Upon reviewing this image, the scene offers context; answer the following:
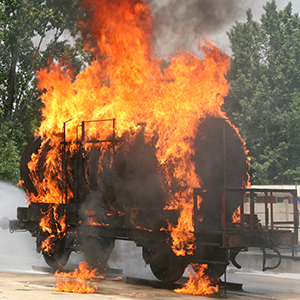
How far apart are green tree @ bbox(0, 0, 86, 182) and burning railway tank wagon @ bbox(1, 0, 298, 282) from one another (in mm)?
13229

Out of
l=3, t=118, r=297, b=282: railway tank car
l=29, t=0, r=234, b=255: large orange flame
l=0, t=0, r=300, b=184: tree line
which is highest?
l=0, t=0, r=300, b=184: tree line

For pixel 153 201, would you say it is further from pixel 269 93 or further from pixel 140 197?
pixel 269 93

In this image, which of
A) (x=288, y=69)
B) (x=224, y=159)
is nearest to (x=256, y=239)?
(x=224, y=159)

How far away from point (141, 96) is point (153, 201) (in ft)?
7.72

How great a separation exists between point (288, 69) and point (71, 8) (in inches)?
605

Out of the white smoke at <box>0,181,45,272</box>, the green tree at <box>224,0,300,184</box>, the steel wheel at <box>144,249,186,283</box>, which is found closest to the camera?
the steel wheel at <box>144,249,186,283</box>

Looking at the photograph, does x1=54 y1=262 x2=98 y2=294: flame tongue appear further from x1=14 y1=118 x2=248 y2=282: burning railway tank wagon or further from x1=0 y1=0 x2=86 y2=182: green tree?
x1=0 y1=0 x2=86 y2=182: green tree

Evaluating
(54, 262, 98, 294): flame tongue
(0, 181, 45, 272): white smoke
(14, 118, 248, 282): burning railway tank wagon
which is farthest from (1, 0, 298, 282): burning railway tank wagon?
(0, 181, 45, 272): white smoke

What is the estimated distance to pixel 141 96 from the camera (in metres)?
11.3

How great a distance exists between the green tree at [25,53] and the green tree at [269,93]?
486 inches

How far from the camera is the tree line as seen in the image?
28.0 meters

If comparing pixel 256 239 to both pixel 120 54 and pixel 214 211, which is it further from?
pixel 120 54

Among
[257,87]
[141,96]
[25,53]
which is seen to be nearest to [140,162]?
[141,96]

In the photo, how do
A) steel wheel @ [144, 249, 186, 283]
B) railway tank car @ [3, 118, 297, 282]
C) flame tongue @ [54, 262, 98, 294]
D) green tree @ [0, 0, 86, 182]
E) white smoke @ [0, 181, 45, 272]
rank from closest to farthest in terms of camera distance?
flame tongue @ [54, 262, 98, 294], railway tank car @ [3, 118, 297, 282], steel wheel @ [144, 249, 186, 283], white smoke @ [0, 181, 45, 272], green tree @ [0, 0, 86, 182]
